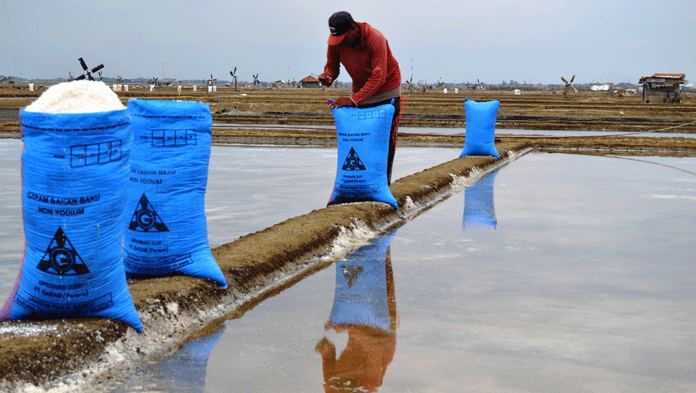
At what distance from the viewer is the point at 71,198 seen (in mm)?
2961

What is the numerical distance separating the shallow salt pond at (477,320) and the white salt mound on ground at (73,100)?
40.8 inches

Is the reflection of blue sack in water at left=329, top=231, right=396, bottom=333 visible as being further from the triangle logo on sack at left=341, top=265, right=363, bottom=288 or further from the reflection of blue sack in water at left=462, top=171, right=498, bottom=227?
the reflection of blue sack in water at left=462, top=171, right=498, bottom=227

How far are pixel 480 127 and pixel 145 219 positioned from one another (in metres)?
9.56

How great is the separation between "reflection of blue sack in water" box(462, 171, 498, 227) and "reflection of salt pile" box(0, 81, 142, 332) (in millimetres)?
3907

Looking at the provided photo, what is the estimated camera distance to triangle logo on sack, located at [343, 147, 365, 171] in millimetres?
6660

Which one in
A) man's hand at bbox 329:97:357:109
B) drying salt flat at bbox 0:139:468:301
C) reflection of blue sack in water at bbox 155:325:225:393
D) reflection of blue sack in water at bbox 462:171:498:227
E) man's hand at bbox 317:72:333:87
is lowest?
drying salt flat at bbox 0:139:468:301

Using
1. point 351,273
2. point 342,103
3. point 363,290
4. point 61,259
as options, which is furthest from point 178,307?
point 342,103

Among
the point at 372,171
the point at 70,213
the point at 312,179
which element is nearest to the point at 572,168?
the point at 312,179

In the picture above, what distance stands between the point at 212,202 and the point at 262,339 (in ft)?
14.7

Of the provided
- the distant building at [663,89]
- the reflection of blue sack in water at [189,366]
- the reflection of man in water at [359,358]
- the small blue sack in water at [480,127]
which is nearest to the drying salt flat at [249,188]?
the small blue sack in water at [480,127]

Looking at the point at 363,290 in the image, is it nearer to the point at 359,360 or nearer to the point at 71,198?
the point at 359,360

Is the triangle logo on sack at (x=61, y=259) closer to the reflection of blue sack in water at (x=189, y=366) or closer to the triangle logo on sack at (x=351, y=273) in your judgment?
the reflection of blue sack in water at (x=189, y=366)

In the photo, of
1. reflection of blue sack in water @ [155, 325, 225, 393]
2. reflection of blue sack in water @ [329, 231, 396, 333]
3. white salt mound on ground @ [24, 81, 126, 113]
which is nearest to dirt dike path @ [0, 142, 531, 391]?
reflection of blue sack in water @ [155, 325, 225, 393]

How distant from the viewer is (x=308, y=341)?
336 centimetres
